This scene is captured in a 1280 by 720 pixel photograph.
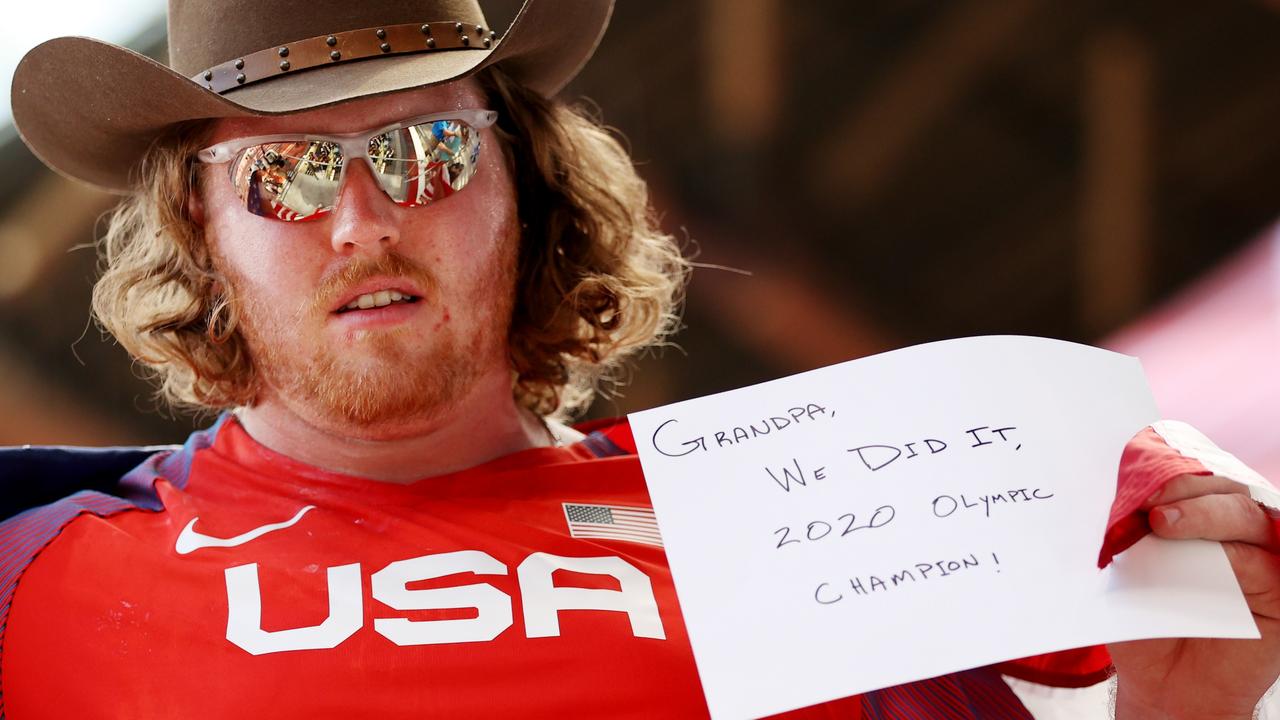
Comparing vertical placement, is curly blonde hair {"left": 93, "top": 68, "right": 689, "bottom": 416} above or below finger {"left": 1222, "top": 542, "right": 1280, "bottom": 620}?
above

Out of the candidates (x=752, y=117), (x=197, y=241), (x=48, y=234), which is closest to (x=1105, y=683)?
(x=197, y=241)

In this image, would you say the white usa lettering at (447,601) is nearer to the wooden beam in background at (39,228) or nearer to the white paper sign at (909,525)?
the white paper sign at (909,525)

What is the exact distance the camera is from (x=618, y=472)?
1855 mm

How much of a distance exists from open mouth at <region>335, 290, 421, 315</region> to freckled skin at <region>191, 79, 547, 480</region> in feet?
0.09

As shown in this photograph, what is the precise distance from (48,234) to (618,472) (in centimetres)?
248

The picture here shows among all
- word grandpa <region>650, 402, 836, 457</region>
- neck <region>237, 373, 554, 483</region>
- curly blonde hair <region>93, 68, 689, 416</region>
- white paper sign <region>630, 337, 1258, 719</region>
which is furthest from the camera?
curly blonde hair <region>93, 68, 689, 416</region>

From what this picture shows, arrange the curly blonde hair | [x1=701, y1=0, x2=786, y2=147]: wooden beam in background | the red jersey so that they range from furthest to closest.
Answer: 1. [x1=701, y1=0, x2=786, y2=147]: wooden beam in background
2. the curly blonde hair
3. the red jersey

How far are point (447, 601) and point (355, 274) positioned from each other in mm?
459

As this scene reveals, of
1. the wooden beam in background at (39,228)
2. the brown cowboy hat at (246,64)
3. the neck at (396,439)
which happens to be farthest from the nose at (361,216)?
the wooden beam in background at (39,228)

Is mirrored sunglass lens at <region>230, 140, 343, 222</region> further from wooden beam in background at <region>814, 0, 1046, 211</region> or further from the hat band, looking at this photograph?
wooden beam in background at <region>814, 0, 1046, 211</region>

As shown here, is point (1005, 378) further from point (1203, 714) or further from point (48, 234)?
point (48, 234)

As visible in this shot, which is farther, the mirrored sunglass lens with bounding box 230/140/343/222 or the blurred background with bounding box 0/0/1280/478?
the blurred background with bounding box 0/0/1280/478

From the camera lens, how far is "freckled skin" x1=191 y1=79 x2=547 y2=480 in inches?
66.7

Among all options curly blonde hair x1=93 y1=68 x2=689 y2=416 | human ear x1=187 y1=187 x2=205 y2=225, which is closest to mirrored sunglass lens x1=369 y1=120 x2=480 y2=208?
curly blonde hair x1=93 y1=68 x2=689 y2=416
